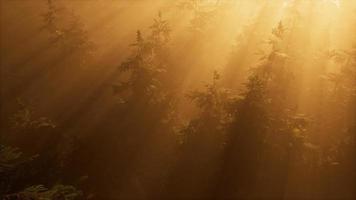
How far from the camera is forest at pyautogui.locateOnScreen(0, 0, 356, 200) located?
69.4 ft

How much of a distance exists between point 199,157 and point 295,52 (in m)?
9.32

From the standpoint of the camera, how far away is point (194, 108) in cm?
2747

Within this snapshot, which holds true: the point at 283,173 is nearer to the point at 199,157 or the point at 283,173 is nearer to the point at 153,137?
the point at 199,157

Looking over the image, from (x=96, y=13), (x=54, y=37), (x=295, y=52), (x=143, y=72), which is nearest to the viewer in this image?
(x=143, y=72)

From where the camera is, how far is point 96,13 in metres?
39.9

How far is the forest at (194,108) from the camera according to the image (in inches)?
832

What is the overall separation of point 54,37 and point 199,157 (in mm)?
15596

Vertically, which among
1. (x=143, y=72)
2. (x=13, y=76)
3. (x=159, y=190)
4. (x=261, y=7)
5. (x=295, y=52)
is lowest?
(x=159, y=190)

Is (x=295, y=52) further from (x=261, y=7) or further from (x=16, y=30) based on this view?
(x=16, y=30)

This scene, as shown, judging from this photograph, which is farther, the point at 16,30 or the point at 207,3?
the point at 16,30

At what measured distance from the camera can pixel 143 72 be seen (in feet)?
72.9

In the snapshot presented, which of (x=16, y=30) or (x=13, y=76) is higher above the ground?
(x=16, y=30)

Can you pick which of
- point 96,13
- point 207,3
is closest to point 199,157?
point 207,3

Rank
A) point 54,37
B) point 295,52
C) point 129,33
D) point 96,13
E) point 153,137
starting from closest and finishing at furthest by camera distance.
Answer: point 153,137 → point 295,52 → point 54,37 → point 129,33 → point 96,13
